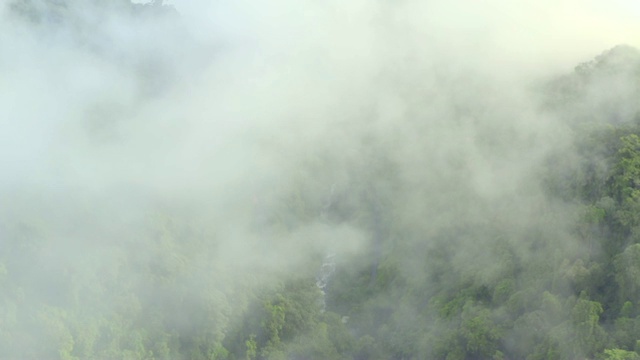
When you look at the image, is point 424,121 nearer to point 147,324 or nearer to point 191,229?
point 191,229

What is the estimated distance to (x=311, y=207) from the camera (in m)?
85.8

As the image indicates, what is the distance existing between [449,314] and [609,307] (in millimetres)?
12165

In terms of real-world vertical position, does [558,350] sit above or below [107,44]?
below

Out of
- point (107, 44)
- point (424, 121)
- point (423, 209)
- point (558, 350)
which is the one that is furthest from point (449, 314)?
point (107, 44)

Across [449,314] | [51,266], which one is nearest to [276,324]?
[449,314]

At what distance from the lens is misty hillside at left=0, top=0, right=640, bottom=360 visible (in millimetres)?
52469

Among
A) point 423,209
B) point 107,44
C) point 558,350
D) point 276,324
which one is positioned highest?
point 107,44

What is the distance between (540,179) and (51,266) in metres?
40.2

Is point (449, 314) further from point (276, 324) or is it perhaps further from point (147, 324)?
point (147, 324)

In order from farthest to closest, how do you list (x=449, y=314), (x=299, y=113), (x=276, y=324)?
(x=299, y=113) → (x=276, y=324) → (x=449, y=314)

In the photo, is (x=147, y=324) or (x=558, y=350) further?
(x=147, y=324)

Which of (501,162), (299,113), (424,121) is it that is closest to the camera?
(501,162)

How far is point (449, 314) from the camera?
55.7 meters

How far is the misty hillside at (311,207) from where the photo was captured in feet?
172
